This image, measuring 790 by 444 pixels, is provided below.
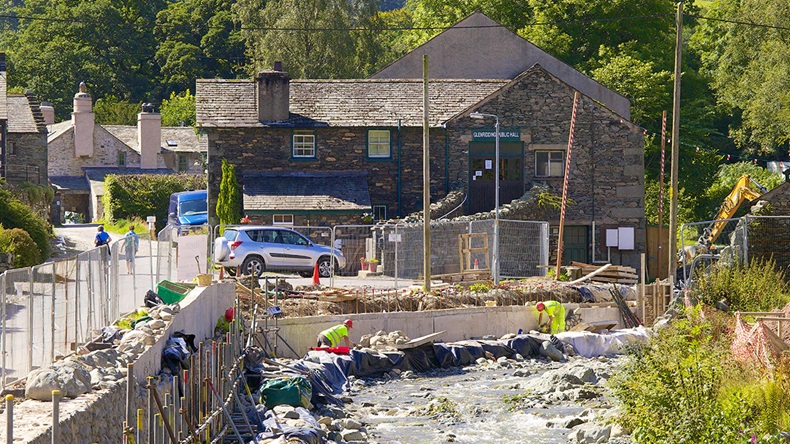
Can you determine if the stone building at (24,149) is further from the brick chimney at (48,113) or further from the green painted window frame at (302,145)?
the green painted window frame at (302,145)

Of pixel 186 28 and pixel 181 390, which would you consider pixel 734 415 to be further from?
pixel 186 28

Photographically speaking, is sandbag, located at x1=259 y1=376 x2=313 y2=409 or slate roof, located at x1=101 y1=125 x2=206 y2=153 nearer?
sandbag, located at x1=259 y1=376 x2=313 y2=409

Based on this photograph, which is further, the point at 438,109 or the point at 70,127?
the point at 70,127

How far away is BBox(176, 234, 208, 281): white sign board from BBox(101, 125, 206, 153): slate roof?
1724 inches

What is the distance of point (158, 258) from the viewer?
27016 mm

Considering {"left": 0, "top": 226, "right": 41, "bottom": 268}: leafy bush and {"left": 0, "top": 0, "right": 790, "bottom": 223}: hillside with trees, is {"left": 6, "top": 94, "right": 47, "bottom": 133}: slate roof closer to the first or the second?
{"left": 0, "top": 0, "right": 790, "bottom": 223}: hillside with trees

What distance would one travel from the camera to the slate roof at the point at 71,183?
2817 inches


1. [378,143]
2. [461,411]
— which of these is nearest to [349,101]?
[378,143]

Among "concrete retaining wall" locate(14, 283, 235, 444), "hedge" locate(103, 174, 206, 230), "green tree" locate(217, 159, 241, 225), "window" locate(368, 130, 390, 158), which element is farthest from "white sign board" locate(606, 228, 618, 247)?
"hedge" locate(103, 174, 206, 230)

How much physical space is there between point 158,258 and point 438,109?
69.4 feet

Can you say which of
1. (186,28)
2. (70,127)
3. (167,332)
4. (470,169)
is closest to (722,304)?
(167,332)

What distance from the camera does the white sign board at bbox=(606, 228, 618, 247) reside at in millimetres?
44219

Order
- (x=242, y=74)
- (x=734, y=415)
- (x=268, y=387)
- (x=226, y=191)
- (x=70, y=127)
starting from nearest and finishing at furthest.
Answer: (x=734, y=415)
(x=268, y=387)
(x=226, y=191)
(x=70, y=127)
(x=242, y=74)

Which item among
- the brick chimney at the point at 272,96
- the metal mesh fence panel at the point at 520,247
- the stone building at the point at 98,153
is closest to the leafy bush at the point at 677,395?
the metal mesh fence panel at the point at 520,247
